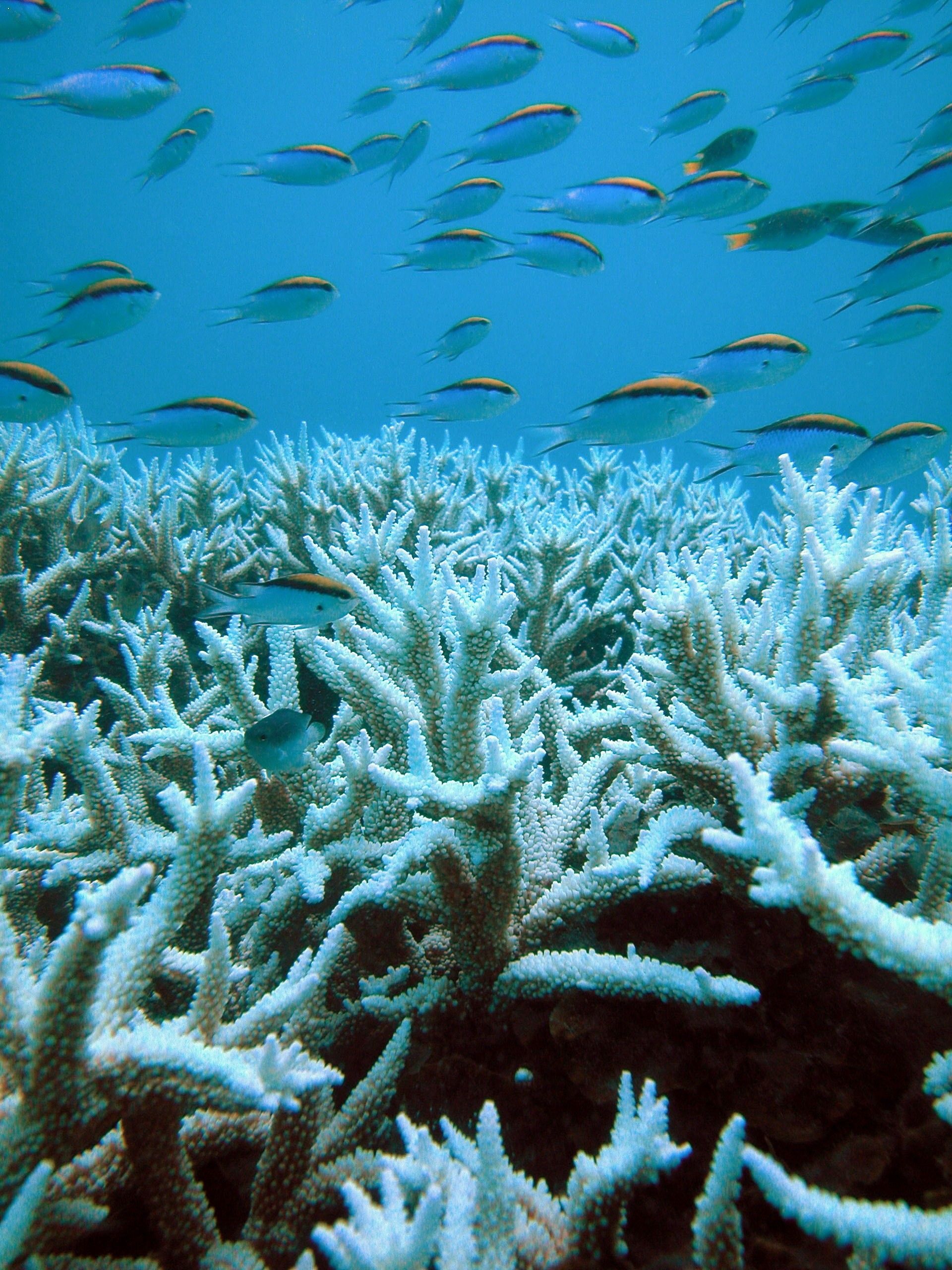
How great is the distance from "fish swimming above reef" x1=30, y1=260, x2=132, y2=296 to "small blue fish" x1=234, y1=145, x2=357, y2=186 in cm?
160

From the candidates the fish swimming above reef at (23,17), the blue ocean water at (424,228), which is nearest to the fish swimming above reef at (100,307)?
the fish swimming above reef at (23,17)

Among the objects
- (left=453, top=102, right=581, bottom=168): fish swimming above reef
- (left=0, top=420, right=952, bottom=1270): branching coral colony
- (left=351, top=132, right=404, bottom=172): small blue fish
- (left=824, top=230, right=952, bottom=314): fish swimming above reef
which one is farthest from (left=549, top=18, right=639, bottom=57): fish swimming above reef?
(left=0, top=420, right=952, bottom=1270): branching coral colony

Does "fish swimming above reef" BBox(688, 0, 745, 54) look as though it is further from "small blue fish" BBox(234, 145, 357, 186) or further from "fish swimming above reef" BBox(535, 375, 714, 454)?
"fish swimming above reef" BBox(535, 375, 714, 454)

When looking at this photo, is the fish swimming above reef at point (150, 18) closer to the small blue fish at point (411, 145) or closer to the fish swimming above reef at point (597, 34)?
the small blue fish at point (411, 145)

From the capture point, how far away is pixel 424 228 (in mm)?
70812

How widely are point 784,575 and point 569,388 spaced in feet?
348

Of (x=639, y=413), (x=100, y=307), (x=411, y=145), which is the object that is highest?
(x=411, y=145)

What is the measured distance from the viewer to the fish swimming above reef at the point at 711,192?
4738 mm

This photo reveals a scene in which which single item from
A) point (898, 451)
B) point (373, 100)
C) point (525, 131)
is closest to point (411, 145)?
point (373, 100)

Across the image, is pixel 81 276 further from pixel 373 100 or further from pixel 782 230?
pixel 782 230

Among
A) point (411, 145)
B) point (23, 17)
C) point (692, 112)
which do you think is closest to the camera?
point (23, 17)

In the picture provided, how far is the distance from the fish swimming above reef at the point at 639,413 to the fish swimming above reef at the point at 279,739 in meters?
1.98

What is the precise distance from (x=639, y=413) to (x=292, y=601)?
6.88ft

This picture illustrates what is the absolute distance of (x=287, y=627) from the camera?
2.16 m
